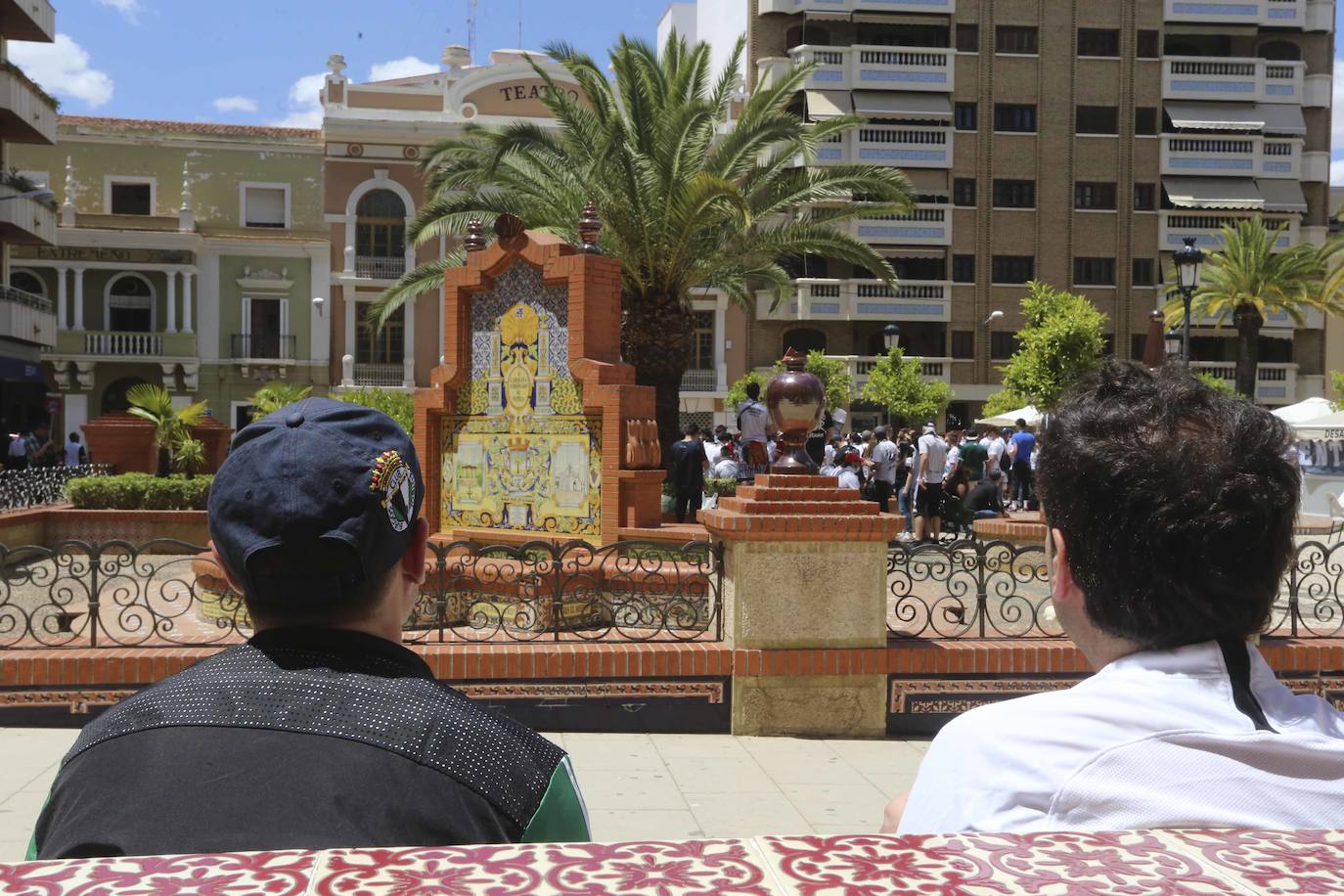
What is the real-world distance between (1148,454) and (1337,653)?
20.5 feet

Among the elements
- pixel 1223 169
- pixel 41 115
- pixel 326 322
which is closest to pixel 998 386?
pixel 1223 169

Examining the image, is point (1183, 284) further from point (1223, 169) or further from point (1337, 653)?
point (1223, 169)

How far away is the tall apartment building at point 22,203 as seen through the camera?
27.7 meters

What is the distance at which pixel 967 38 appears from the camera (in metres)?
44.2

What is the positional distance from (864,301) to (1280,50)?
748 inches

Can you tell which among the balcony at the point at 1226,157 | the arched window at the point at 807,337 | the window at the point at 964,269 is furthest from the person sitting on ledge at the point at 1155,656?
the balcony at the point at 1226,157

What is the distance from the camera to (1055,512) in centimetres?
195

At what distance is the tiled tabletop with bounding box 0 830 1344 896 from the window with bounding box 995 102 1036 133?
4611 cm

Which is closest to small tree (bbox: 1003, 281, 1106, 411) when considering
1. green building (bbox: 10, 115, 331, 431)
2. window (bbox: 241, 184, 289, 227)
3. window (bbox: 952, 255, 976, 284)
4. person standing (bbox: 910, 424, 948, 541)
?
person standing (bbox: 910, 424, 948, 541)

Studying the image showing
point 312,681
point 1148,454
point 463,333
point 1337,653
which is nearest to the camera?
point 312,681

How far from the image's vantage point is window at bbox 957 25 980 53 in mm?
44094

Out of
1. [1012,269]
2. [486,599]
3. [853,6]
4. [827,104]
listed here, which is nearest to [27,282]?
[827,104]

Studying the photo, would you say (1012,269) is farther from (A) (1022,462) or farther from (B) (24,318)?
(B) (24,318)

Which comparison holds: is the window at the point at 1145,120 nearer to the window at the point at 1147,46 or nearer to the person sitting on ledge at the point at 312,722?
the window at the point at 1147,46
